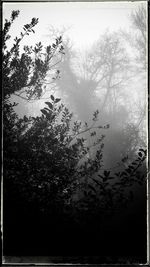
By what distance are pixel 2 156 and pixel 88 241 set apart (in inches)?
38.2

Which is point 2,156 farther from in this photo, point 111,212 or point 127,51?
point 127,51

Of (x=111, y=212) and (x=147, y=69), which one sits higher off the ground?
(x=147, y=69)

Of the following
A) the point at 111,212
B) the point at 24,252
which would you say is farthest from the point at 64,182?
the point at 24,252

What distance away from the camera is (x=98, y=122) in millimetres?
2732

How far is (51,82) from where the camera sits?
273cm

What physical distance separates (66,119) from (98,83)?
41cm

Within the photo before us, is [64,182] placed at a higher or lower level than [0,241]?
higher

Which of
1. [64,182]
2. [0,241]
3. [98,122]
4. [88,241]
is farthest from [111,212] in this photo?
[0,241]

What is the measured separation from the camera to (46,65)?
106 inches

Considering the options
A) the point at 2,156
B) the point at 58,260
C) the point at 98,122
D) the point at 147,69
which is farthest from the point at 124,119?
the point at 58,260

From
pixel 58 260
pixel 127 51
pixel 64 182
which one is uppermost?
pixel 127 51

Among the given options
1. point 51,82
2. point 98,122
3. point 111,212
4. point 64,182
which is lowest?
point 111,212

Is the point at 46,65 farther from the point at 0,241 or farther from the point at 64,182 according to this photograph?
the point at 0,241

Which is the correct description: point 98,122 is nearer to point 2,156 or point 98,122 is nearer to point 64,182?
point 64,182
